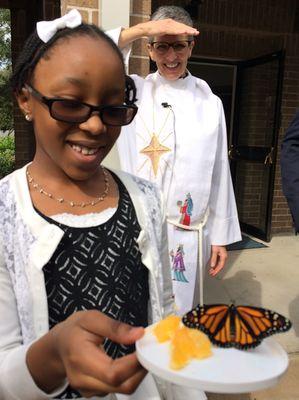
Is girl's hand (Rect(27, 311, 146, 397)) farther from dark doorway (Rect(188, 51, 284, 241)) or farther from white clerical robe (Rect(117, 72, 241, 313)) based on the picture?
dark doorway (Rect(188, 51, 284, 241))

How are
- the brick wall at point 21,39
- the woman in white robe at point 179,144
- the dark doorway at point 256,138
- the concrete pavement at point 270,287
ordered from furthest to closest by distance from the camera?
the brick wall at point 21,39 → the dark doorway at point 256,138 → the concrete pavement at point 270,287 → the woman in white robe at point 179,144

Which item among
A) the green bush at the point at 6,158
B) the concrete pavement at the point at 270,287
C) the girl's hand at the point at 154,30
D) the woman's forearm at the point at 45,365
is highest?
the girl's hand at the point at 154,30

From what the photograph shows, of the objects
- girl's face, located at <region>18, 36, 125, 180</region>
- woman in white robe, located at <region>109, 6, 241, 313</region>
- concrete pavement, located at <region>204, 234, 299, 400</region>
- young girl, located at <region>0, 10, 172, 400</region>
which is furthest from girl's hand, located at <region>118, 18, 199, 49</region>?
concrete pavement, located at <region>204, 234, 299, 400</region>

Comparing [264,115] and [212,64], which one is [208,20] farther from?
[264,115]

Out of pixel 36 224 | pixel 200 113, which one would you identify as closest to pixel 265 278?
pixel 200 113

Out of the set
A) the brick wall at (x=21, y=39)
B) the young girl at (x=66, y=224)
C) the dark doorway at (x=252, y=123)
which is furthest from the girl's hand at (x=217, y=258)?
the brick wall at (x=21, y=39)

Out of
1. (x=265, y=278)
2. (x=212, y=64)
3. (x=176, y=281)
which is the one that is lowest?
(x=265, y=278)

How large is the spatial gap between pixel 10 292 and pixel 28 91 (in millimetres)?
532

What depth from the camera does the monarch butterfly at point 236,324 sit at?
905 millimetres

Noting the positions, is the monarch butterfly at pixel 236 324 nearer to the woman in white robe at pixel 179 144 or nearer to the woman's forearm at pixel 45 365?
the woman's forearm at pixel 45 365

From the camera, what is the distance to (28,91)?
119 centimetres

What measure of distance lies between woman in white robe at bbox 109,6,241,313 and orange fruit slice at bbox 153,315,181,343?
1550mm

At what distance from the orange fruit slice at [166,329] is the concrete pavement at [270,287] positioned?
2.19m

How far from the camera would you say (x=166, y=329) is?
37.7 inches
